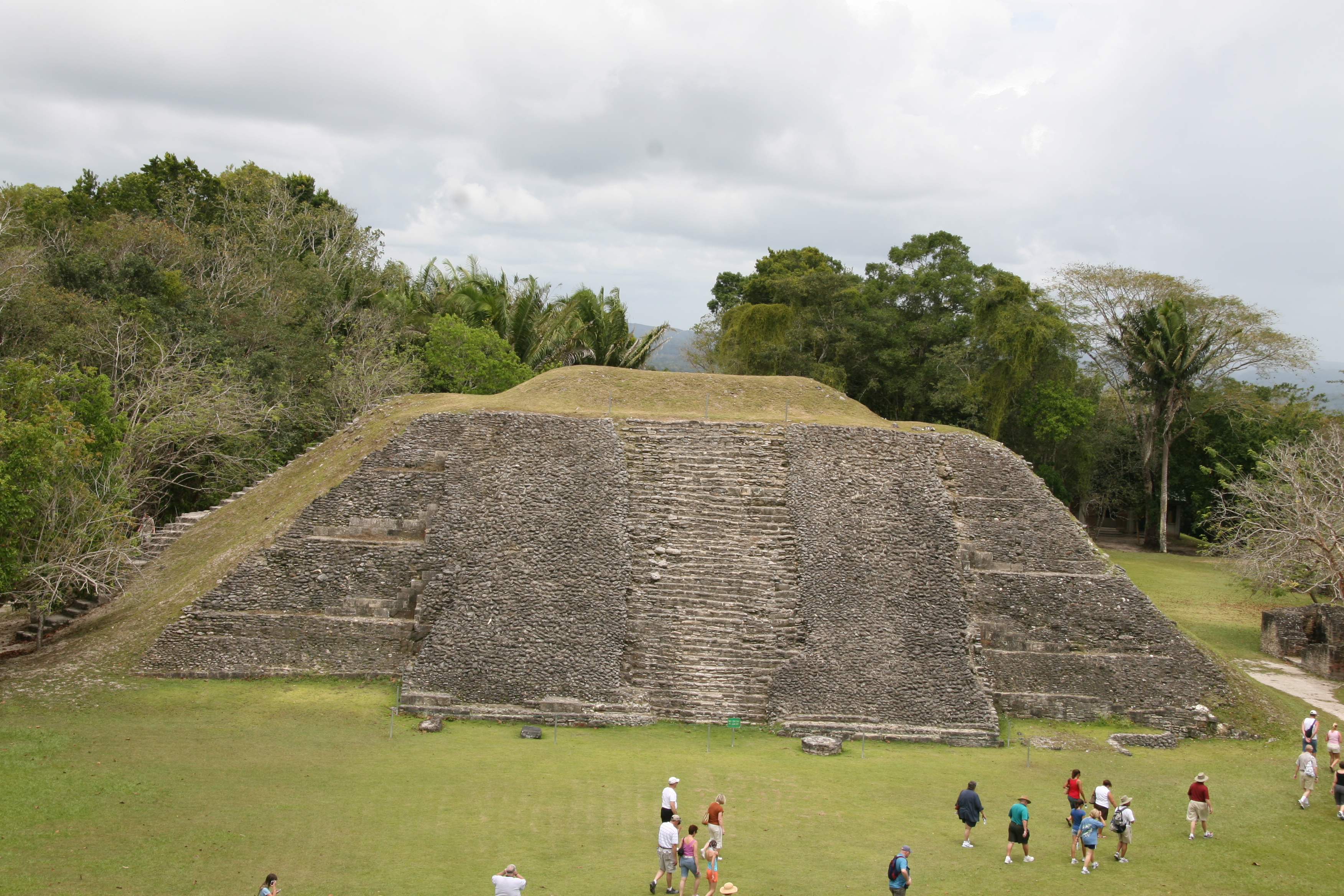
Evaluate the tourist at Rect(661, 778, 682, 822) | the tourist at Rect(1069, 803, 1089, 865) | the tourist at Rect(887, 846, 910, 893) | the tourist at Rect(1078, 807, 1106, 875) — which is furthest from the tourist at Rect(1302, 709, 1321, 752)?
the tourist at Rect(661, 778, 682, 822)

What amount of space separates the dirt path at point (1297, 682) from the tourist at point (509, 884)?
1574 centimetres

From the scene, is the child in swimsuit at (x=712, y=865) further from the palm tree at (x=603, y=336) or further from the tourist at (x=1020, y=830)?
the palm tree at (x=603, y=336)

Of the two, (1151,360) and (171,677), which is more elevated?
(1151,360)

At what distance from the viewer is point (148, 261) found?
2814cm

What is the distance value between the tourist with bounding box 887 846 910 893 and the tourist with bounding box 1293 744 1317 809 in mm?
6741

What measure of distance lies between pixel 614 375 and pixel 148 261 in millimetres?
13901

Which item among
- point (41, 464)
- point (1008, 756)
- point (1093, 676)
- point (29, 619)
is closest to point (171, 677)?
point (41, 464)

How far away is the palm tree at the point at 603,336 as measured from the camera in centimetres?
3672

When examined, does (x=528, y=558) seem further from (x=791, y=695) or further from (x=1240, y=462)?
(x=1240, y=462)

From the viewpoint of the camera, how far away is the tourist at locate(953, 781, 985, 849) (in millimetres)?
11164

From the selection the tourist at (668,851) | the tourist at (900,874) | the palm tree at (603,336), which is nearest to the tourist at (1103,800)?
the tourist at (900,874)

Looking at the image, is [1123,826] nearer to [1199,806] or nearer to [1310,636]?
[1199,806]

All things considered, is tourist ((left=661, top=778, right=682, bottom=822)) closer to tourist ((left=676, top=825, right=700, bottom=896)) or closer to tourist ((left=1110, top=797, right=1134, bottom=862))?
tourist ((left=676, top=825, right=700, bottom=896))

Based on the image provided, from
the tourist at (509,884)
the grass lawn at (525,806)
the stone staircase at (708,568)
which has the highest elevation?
the stone staircase at (708,568)
